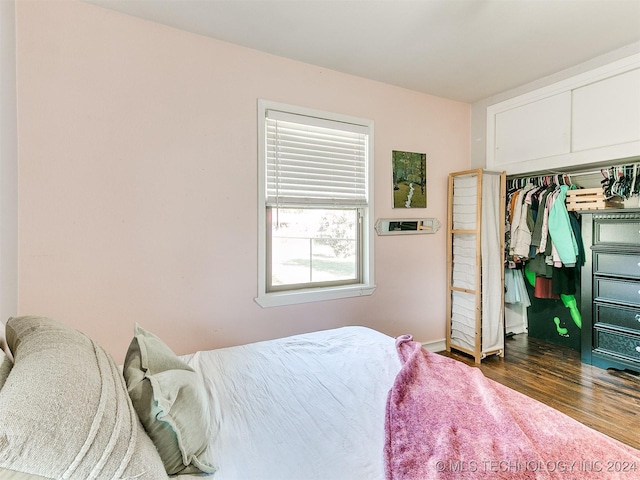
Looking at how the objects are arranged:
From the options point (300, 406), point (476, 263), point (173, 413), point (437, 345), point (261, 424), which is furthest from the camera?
point (437, 345)

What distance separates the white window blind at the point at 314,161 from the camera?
101 inches

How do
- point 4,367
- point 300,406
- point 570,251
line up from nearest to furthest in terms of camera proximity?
point 4,367 → point 300,406 → point 570,251

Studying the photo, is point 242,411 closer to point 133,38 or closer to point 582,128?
point 133,38

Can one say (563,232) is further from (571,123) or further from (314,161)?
(314,161)

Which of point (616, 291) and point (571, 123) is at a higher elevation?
point (571, 123)

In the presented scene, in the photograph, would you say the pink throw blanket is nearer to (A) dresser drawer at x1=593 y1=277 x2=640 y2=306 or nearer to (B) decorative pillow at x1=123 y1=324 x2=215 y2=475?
(B) decorative pillow at x1=123 y1=324 x2=215 y2=475

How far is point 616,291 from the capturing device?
8.91ft

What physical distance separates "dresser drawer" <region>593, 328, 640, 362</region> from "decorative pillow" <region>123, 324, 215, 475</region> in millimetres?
3169

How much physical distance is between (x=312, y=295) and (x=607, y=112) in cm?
268

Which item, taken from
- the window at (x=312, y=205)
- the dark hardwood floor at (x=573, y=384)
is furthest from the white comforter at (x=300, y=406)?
the dark hardwood floor at (x=573, y=384)

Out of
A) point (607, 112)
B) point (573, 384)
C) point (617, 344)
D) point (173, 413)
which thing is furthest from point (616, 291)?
point (173, 413)

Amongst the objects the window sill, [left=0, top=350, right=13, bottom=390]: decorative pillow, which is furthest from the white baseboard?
[left=0, top=350, right=13, bottom=390]: decorative pillow

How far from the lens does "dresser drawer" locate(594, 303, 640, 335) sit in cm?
260

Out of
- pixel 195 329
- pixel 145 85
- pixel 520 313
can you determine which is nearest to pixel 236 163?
pixel 145 85
